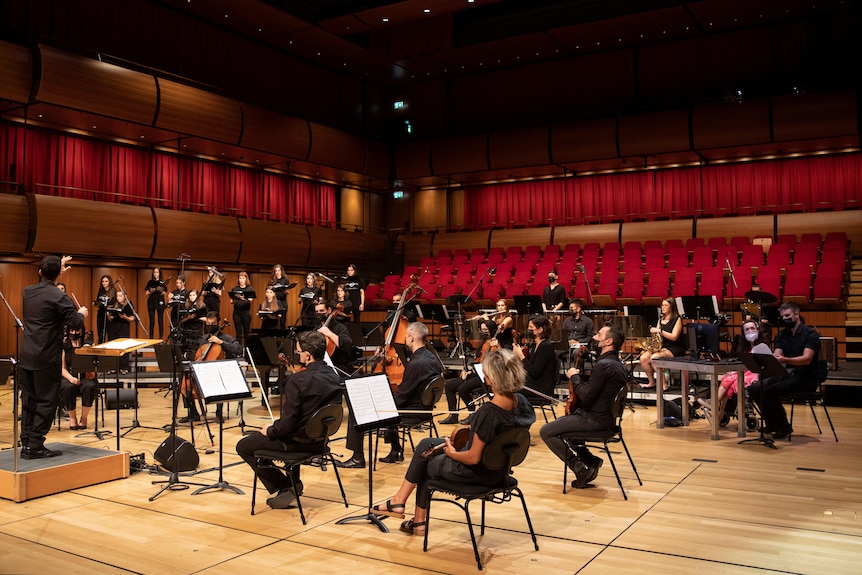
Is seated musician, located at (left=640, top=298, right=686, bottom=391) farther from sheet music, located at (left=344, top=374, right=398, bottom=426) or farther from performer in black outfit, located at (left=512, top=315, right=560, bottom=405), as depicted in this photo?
sheet music, located at (left=344, top=374, right=398, bottom=426)

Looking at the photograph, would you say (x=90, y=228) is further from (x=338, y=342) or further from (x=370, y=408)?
(x=370, y=408)

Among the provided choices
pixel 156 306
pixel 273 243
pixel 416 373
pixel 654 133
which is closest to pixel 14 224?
pixel 156 306

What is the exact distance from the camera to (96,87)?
483 inches

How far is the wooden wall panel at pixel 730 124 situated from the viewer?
47.2 feet

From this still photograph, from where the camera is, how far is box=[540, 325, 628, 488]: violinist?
511 centimetres

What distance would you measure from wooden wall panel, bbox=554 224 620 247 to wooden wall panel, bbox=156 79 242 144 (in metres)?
7.46

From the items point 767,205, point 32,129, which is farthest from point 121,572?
point 767,205

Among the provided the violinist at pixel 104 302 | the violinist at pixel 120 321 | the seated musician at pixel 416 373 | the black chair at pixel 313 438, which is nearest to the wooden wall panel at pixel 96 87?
the violinist at pixel 104 302

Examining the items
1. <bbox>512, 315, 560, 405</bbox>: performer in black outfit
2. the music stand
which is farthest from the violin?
the music stand

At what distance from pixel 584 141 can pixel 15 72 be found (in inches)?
436

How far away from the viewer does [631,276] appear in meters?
13.3

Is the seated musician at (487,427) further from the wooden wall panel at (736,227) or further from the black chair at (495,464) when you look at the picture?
the wooden wall panel at (736,227)

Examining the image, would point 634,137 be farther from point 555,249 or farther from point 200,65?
point 200,65

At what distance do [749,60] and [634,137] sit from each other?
312cm
